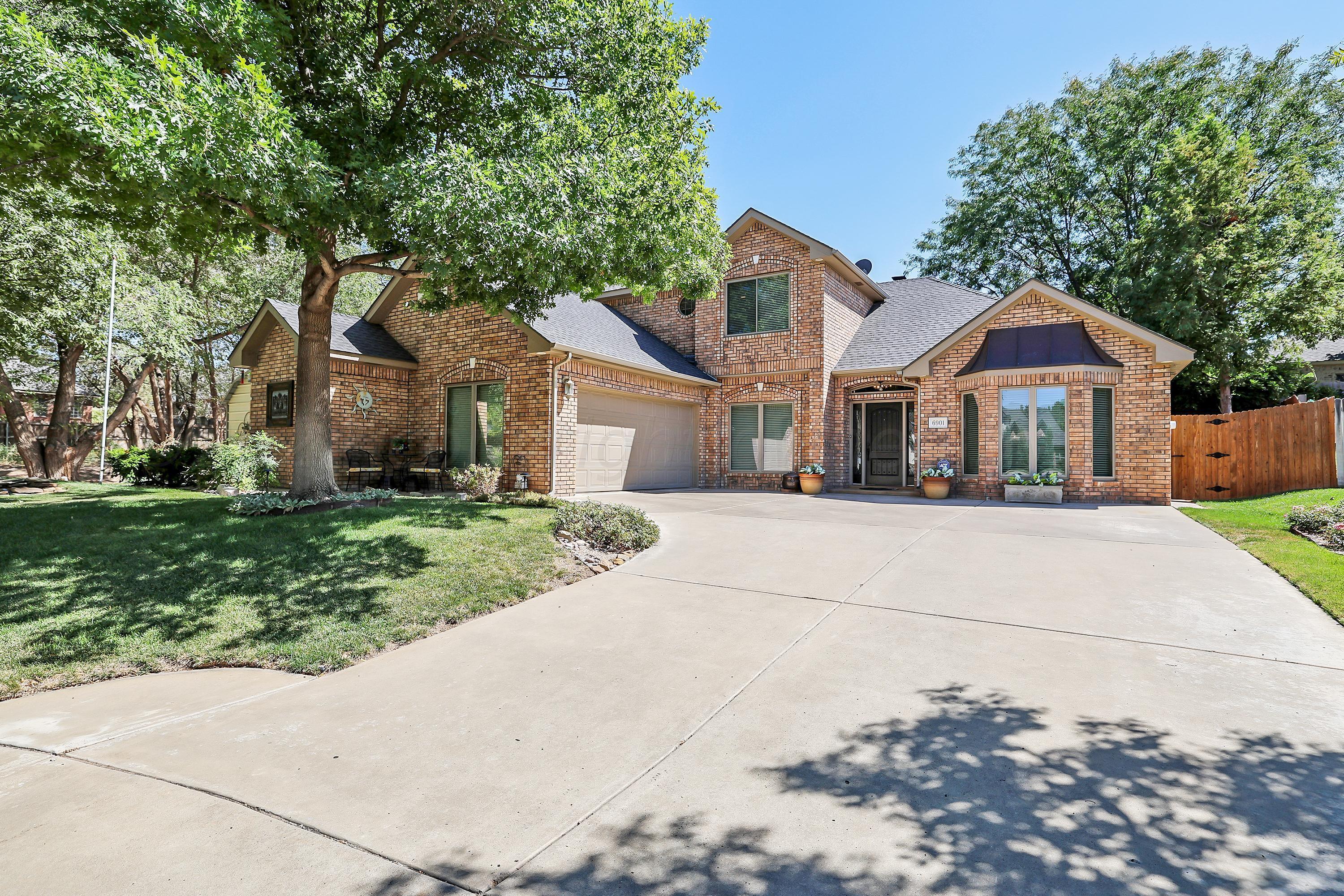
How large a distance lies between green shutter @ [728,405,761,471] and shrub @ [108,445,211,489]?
37.9 feet

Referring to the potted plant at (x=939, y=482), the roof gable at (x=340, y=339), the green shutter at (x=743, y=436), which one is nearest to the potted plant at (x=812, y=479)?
the green shutter at (x=743, y=436)

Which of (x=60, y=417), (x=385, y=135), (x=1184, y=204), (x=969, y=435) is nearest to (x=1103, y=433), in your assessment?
(x=969, y=435)

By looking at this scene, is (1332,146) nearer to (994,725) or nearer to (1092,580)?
(1092,580)

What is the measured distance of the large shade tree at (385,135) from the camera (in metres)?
5.43

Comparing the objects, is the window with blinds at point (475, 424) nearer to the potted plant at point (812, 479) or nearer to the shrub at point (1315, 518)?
the potted plant at point (812, 479)

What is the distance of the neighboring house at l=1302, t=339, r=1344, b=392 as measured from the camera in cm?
2495

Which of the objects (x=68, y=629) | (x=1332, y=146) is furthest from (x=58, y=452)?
(x=1332, y=146)

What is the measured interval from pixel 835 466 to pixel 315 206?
12.0 metres

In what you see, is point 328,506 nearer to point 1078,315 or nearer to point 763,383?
point 763,383

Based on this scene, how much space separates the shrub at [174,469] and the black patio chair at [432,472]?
12.5ft

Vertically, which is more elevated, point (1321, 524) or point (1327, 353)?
point (1327, 353)

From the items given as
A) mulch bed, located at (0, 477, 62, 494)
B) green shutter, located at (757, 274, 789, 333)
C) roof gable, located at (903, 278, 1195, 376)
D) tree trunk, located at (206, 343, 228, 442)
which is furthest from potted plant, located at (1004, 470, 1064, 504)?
tree trunk, located at (206, 343, 228, 442)

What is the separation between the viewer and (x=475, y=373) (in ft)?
43.0

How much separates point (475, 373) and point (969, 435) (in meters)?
10.9
